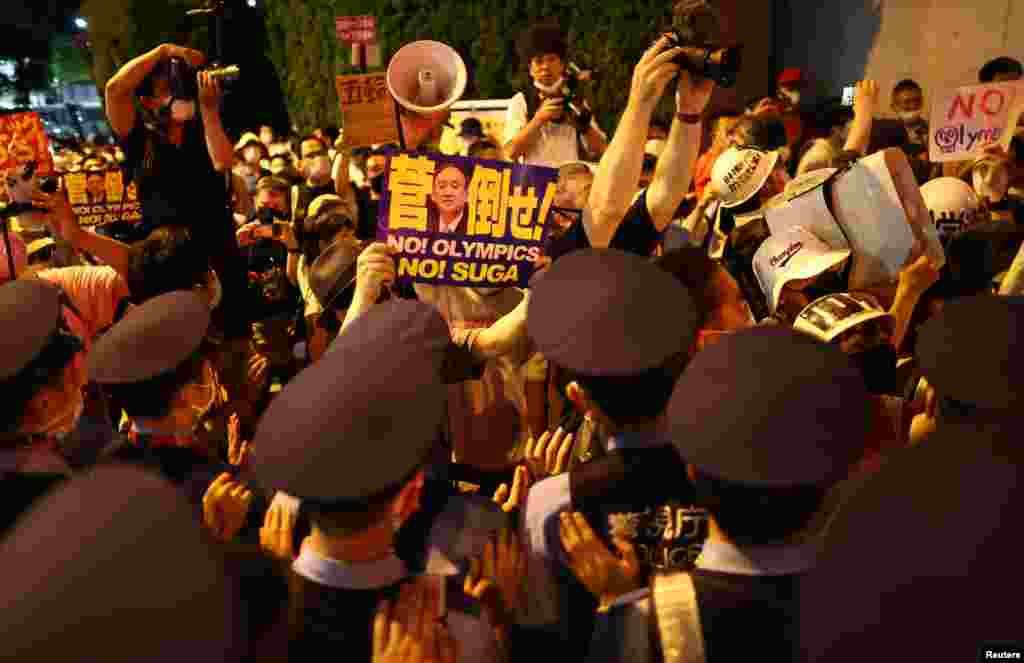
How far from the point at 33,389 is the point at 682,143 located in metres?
2.30

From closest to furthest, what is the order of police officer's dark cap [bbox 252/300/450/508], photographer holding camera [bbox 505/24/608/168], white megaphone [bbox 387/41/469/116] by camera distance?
1. police officer's dark cap [bbox 252/300/450/508]
2. white megaphone [bbox 387/41/469/116]
3. photographer holding camera [bbox 505/24/608/168]

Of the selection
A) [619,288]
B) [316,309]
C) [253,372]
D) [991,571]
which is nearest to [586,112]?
[316,309]

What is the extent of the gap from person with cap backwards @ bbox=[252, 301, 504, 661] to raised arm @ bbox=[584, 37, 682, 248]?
143 centimetres

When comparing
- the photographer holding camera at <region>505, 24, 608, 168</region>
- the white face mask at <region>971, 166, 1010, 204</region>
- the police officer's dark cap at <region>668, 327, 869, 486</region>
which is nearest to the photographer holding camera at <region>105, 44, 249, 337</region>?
the photographer holding camera at <region>505, 24, 608, 168</region>

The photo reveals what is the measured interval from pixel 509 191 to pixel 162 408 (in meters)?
1.43

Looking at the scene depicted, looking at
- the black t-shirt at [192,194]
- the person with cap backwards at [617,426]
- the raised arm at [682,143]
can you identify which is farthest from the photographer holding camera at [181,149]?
the person with cap backwards at [617,426]

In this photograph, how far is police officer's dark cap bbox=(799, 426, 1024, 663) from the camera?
47.9 inches

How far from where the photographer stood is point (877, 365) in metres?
2.83

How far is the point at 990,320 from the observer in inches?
89.3

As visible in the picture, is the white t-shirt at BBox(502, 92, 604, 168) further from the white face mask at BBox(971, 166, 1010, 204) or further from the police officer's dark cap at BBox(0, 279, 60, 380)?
the police officer's dark cap at BBox(0, 279, 60, 380)

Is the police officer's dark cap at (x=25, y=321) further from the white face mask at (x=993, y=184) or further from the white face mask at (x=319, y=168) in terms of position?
the white face mask at (x=319, y=168)

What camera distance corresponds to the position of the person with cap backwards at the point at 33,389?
7.65 feet

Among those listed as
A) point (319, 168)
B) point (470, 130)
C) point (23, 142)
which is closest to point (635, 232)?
point (23, 142)

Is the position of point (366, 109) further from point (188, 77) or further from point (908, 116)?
point (908, 116)
